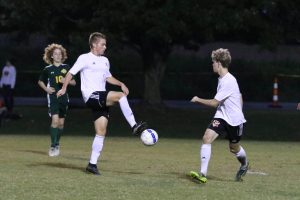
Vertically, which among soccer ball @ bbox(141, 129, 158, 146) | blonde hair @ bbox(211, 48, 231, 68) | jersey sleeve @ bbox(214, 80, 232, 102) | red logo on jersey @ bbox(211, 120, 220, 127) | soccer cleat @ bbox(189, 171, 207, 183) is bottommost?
soccer cleat @ bbox(189, 171, 207, 183)

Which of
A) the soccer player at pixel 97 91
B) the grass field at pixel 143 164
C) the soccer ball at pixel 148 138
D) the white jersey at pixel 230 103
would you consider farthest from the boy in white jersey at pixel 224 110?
the soccer player at pixel 97 91

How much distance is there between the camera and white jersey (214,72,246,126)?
11.9 metres

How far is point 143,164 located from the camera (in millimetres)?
14773

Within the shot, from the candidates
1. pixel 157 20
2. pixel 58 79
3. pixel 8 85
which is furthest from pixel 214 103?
pixel 8 85

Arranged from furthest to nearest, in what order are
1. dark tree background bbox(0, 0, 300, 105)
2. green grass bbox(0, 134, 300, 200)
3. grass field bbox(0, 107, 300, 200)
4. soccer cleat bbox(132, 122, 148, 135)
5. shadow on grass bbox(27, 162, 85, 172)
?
dark tree background bbox(0, 0, 300, 105) < shadow on grass bbox(27, 162, 85, 172) < soccer cleat bbox(132, 122, 148, 135) < grass field bbox(0, 107, 300, 200) < green grass bbox(0, 134, 300, 200)

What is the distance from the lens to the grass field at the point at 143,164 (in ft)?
34.8

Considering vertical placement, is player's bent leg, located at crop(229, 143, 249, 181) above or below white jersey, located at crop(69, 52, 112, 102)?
below

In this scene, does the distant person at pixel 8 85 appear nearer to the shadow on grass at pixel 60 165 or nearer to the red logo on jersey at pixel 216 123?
the shadow on grass at pixel 60 165

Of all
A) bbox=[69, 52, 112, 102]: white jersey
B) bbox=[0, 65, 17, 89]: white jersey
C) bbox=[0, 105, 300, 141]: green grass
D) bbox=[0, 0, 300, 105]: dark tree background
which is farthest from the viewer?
bbox=[0, 65, 17, 89]: white jersey

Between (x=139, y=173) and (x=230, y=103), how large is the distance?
2.02 metres

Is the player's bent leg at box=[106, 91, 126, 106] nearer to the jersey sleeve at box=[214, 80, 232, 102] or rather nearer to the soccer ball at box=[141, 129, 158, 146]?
the soccer ball at box=[141, 129, 158, 146]

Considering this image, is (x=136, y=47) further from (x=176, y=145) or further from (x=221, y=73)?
(x=221, y=73)

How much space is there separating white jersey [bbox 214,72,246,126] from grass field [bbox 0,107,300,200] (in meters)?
0.93

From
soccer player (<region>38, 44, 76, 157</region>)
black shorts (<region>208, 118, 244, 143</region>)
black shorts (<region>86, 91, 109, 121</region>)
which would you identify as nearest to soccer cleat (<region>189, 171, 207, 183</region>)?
black shorts (<region>208, 118, 244, 143</region>)
